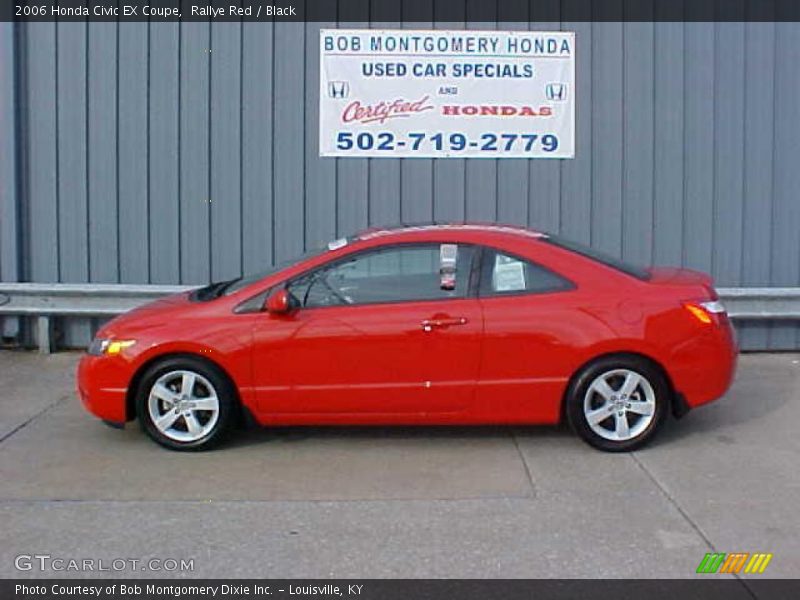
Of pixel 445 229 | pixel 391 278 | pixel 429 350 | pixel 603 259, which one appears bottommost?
pixel 429 350

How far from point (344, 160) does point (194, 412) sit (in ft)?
13.1

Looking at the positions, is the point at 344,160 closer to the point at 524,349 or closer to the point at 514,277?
the point at 514,277

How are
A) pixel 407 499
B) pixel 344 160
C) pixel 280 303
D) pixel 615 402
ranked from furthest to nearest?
1. pixel 344 160
2. pixel 615 402
3. pixel 280 303
4. pixel 407 499

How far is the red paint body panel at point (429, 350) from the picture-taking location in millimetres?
6207

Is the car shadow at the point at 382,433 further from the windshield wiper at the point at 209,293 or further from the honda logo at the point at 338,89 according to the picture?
the honda logo at the point at 338,89

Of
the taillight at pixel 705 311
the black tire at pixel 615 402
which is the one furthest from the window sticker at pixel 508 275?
the taillight at pixel 705 311

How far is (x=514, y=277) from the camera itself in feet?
20.9

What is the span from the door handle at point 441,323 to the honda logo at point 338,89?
4.01 meters

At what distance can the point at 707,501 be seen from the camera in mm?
5496

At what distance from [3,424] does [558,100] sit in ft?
18.8

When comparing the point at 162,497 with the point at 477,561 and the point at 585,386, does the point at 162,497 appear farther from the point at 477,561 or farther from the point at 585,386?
the point at 585,386
